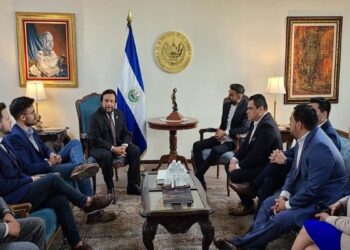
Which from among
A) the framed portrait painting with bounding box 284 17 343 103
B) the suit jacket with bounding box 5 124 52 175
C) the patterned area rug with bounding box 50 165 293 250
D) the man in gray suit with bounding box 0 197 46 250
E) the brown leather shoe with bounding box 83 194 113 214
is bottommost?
the patterned area rug with bounding box 50 165 293 250

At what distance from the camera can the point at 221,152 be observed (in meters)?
3.99

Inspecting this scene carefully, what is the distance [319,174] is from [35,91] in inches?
144

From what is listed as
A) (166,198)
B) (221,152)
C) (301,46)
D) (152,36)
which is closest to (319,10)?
(301,46)

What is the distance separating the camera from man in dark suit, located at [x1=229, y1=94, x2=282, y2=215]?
304cm

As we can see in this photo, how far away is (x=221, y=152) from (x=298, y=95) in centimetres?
197

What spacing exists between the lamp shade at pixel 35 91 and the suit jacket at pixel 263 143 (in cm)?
285

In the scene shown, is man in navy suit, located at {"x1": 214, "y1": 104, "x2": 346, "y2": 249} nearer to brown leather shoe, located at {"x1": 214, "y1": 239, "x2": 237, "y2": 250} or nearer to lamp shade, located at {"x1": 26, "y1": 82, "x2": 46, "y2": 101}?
brown leather shoe, located at {"x1": 214, "y1": 239, "x2": 237, "y2": 250}

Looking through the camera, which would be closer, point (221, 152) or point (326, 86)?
point (221, 152)

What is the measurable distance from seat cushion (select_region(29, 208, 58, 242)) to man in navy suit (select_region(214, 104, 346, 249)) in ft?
3.99

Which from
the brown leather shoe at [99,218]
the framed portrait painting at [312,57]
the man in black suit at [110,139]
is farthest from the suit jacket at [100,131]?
the framed portrait painting at [312,57]

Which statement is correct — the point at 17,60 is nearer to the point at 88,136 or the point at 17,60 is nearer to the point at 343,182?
the point at 88,136

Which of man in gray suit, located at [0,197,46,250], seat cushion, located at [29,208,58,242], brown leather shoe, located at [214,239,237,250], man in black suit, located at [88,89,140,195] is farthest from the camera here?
man in black suit, located at [88,89,140,195]

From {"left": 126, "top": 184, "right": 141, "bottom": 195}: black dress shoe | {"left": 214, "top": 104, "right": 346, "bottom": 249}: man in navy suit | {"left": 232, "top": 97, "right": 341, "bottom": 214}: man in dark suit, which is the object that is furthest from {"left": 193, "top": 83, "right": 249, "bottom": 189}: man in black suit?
{"left": 214, "top": 104, "right": 346, "bottom": 249}: man in navy suit

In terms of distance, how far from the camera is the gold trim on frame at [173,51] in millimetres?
4977
